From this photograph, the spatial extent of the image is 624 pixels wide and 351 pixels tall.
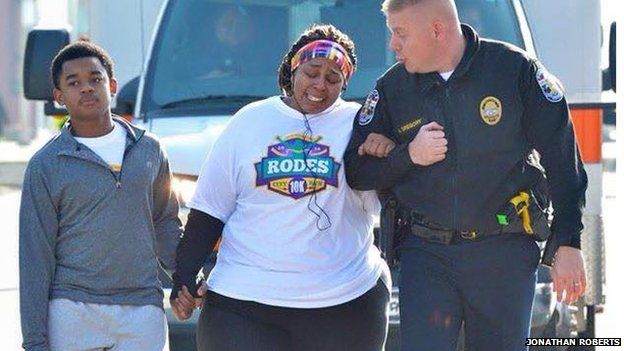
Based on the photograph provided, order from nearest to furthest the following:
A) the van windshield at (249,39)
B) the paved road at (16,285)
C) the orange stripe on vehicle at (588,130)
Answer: the orange stripe on vehicle at (588,130)
the van windshield at (249,39)
the paved road at (16,285)

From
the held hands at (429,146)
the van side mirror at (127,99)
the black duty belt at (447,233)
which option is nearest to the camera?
the held hands at (429,146)

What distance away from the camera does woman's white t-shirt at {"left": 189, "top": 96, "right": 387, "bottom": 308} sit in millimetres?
5113

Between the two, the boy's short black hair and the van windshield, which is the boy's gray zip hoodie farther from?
the van windshield

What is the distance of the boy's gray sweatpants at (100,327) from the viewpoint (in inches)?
197

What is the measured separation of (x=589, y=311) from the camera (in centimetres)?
813

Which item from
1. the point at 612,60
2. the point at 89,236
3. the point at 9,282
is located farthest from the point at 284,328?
the point at 9,282

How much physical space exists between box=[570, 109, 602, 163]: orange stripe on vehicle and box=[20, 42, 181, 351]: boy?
116 inches

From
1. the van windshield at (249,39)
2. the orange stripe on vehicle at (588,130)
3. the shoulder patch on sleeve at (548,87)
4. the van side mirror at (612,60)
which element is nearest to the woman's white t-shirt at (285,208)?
the shoulder patch on sleeve at (548,87)

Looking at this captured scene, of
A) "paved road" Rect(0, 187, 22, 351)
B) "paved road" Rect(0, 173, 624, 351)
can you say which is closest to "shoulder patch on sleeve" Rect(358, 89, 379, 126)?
"paved road" Rect(0, 173, 624, 351)

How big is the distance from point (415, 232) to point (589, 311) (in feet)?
11.1

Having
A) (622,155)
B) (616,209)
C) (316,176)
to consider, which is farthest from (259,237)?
(616,209)

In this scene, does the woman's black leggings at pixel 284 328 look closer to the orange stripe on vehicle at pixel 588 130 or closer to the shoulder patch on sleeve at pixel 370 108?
the shoulder patch on sleeve at pixel 370 108

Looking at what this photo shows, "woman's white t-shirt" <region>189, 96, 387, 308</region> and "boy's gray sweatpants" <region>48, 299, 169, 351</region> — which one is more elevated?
"woman's white t-shirt" <region>189, 96, 387, 308</region>

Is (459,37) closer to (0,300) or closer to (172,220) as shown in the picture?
(172,220)
